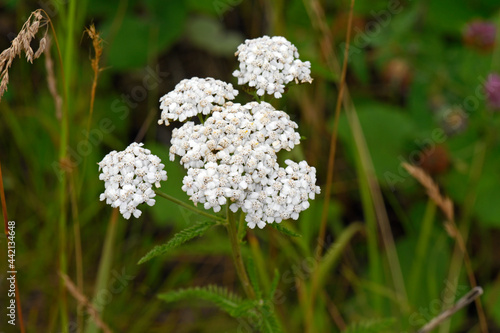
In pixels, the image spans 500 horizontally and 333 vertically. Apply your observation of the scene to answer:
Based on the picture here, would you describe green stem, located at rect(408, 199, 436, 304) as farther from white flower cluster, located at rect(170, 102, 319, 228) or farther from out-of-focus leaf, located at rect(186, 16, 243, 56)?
out-of-focus leaf, located at rect(186, 16, 243, 56)

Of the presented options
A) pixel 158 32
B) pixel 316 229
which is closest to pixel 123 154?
pixel 316 229

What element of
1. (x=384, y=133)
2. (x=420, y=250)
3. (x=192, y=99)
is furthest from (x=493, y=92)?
(x=192, y=99)

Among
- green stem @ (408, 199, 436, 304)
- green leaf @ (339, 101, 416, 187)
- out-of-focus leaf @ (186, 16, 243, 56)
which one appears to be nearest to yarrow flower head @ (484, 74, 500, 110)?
green leaf @ (339, 101, 416, 187)

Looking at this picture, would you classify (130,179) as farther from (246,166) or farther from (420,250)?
(420,250)

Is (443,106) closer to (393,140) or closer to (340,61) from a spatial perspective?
(393,140)

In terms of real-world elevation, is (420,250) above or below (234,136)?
above

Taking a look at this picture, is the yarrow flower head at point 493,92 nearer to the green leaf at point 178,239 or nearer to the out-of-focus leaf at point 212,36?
the out-of-focus leaf at point 212,36
